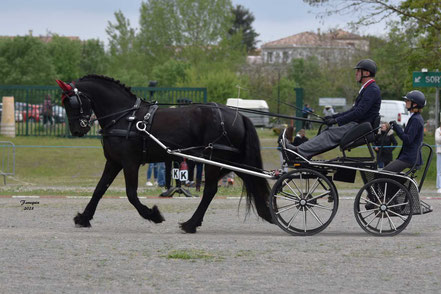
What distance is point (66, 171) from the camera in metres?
26.7

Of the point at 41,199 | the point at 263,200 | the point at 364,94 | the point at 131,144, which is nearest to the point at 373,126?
→ the point at 364,94

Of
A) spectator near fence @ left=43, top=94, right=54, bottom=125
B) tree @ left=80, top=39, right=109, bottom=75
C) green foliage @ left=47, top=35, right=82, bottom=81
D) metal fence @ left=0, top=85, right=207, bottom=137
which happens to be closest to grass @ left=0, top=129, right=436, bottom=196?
metal fence @ left=0, top=85, right=207, bottom=137

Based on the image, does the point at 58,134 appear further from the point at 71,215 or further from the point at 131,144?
the point at 131,144

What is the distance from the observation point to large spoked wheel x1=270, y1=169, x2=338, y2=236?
1084 centimetres

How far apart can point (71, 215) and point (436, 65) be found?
16.7m

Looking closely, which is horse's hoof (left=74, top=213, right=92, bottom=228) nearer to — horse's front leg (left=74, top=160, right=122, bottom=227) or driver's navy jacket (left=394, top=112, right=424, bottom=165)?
horse's front leg (left=74, top=160, right=122, bottom=227)

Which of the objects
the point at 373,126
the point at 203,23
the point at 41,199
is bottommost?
the point at 41,199

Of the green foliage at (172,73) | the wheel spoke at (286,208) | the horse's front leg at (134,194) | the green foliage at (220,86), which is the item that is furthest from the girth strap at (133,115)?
the green foliage at (172,73)

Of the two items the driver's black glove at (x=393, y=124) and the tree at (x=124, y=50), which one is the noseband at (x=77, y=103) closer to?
the driver's black glove at (x=393, y=124)

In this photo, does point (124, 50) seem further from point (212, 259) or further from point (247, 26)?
point (212, 259)

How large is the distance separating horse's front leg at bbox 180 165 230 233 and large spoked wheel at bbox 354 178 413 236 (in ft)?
6.41

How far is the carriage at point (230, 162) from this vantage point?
10.9 m

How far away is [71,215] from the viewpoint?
13.5 meters

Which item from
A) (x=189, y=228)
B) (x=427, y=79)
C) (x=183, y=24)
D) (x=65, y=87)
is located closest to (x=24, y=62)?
(x=183, y=24)
